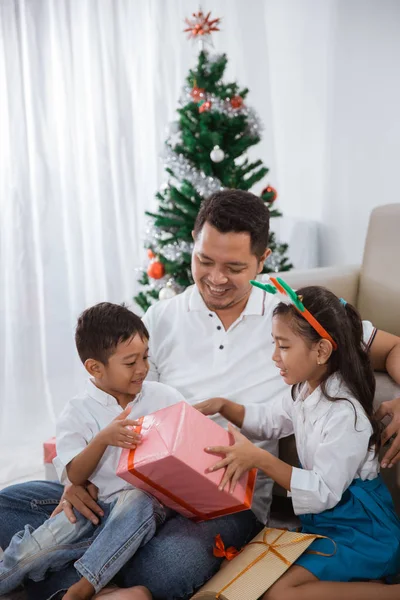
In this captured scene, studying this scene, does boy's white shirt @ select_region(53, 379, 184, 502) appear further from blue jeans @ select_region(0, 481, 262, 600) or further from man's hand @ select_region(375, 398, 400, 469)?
man's hand @ select_region(375, 398, 400, 469)

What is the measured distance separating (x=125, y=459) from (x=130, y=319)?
349mm

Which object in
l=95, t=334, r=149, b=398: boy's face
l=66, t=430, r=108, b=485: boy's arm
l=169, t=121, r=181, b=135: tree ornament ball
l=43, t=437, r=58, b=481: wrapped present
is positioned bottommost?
l=43, t=437, r=58, b=481: wrapped present

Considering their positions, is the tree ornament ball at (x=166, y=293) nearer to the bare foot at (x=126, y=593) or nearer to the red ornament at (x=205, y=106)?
the red ornament at (x=205, y=106)

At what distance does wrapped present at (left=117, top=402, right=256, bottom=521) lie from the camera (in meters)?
1.43

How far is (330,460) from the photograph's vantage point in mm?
1510

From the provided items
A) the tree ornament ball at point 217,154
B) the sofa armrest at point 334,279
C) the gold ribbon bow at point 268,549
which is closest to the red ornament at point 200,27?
the tree ornament ball at point 217,154

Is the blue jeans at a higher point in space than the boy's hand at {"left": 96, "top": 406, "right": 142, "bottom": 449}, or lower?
lower

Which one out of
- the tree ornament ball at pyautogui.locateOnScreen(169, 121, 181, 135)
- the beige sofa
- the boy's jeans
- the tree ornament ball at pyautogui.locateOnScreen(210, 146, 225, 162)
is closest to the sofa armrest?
the beige sofa

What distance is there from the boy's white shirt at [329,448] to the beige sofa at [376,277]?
78 cm

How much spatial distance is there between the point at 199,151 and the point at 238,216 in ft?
3.99

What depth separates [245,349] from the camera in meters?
1.89

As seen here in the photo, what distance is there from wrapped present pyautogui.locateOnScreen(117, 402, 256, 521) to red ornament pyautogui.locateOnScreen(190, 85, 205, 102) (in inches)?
67.4

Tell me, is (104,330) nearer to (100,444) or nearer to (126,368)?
(126,368)

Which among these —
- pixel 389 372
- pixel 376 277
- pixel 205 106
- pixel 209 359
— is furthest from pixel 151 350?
pixel 205 106
